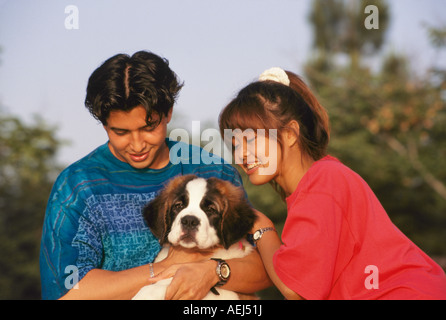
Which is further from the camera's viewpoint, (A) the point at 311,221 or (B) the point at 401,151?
(B) the point at 401,151

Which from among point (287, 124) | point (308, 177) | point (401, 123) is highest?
point (287, 124)

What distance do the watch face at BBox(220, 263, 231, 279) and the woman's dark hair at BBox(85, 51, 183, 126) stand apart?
0.94 metres

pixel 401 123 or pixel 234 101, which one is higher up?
pixel 234 101

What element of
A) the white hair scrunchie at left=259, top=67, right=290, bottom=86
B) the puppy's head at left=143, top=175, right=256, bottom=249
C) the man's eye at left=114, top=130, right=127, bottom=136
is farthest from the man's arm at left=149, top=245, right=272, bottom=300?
the white hair scrunchie at left=259, top=67, right=290, bottom=86

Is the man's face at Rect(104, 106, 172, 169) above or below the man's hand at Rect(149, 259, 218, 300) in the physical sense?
above

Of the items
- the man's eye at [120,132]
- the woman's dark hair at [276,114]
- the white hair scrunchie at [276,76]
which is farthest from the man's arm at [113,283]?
the white hair scrunchie at [276,76]

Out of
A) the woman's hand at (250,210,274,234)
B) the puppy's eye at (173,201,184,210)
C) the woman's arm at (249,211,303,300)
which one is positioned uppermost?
the puppy's eye at (173,201,184,210)

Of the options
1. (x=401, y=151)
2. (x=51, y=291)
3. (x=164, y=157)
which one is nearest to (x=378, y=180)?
(x=401, y=151)

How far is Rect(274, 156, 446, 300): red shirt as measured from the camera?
2.28m

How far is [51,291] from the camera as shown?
8.63ft

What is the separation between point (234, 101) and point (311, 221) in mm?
941

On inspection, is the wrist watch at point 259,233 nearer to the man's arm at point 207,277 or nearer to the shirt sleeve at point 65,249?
the man's arm at point 207,277

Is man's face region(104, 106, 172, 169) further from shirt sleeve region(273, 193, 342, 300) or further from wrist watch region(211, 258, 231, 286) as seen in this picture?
shirt sleeve region(273, 193, 342, 300)

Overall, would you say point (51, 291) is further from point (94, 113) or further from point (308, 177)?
point (308, 177)
